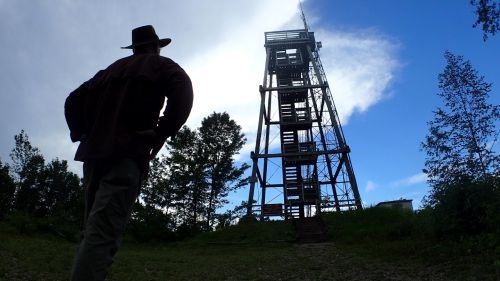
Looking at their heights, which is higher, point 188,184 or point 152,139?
point 188,184

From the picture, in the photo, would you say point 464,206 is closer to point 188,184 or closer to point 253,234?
point 253,234

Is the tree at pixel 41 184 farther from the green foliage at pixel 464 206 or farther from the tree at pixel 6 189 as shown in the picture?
the green foliage at pixel 464 206

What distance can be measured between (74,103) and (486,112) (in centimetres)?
1156

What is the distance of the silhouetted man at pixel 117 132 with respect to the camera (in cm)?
210

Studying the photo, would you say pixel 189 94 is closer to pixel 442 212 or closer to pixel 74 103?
pixel 74 103

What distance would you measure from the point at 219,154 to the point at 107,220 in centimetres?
2703

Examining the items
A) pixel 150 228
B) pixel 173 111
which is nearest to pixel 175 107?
pixel 173 111

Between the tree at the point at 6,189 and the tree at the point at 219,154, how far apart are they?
25.0 m

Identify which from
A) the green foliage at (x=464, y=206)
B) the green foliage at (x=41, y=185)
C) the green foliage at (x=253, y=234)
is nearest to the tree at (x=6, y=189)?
the green foliage at (x=41, y=185)

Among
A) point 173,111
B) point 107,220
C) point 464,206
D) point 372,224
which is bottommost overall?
point 107,220

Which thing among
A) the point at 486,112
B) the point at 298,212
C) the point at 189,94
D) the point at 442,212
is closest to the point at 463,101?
the point at 486,112

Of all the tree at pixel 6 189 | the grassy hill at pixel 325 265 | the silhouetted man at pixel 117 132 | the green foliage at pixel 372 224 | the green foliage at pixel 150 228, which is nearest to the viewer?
the silhouetted man at pixel 117 132

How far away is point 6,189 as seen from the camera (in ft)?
137

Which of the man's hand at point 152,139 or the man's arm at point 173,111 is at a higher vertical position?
the man's arm at point 173,111
